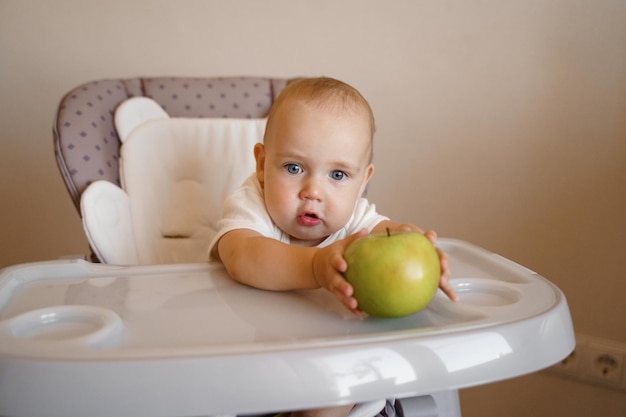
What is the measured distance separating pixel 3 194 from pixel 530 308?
154 centimetres

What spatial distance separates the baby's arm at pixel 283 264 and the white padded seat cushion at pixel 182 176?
297 mm

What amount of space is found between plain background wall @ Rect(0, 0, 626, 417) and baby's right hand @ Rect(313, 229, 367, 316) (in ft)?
2.84

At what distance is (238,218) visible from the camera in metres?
0.88

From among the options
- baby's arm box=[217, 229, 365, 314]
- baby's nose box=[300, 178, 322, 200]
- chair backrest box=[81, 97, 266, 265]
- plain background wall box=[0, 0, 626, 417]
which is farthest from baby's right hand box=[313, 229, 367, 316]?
plain background wall box=[0, 0, 626, 417]

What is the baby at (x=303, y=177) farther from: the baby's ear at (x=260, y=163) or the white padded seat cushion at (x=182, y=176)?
the white padded seat cushion at (x=182, y=176)

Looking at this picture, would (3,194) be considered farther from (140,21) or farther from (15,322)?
(15,322)

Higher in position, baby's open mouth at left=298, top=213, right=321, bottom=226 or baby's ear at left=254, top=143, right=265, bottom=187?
baby's ear at left=254, top=143, right=265, bottom=187

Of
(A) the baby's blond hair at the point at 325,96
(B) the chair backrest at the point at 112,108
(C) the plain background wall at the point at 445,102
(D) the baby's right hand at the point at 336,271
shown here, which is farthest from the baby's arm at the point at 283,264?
(C) the plain background wall at the point at 445,102

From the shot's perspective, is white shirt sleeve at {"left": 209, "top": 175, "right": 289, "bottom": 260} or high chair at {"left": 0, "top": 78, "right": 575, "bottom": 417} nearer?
high chair at {"left": 0, "top": 78, "right": 575, "bottom": 417}

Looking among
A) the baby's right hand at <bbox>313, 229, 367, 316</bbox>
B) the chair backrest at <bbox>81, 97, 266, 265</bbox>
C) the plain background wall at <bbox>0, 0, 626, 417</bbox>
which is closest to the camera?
the baby's right hand at <bbox>313, 229, 367, 316</bbox>

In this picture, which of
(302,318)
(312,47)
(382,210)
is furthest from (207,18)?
(302,318)

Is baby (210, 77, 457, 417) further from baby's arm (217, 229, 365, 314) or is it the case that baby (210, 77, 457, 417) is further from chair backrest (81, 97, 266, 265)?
chair backrest (81, 97, 266, 265)

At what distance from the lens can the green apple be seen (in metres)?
0.59

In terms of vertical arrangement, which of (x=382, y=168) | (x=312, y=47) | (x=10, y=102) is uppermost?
(x=312, y=47)
